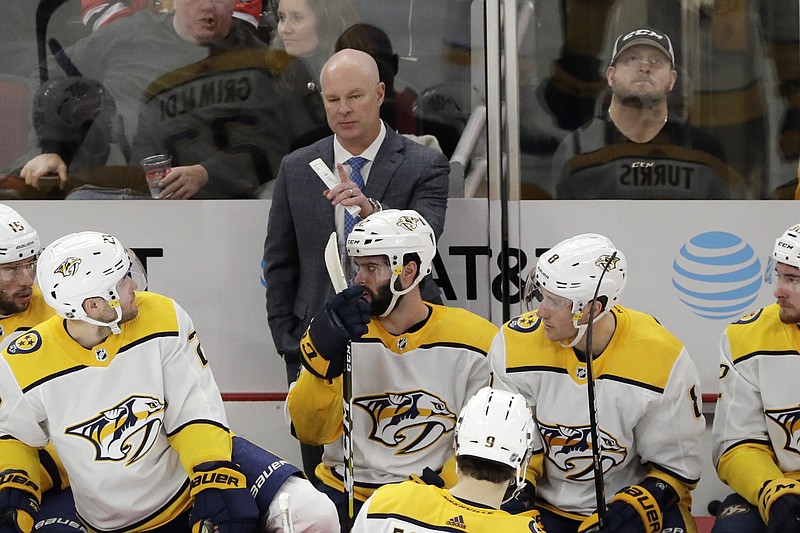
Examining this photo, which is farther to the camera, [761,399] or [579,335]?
[761,399]

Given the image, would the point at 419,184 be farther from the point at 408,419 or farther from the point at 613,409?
the point at 613,409

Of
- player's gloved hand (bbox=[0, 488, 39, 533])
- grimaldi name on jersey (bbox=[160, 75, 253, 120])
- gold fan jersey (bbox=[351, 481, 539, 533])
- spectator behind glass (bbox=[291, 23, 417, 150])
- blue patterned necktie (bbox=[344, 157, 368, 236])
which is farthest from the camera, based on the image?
grimaldi name on jersey (bbox=[160, 75, 253, 120])

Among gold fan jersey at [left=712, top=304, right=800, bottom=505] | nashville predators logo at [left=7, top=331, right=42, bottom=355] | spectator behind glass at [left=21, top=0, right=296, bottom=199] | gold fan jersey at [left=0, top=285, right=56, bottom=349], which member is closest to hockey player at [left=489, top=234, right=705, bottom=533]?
gold fan jersey at [left=712, top=304, right=800, bottom=505]

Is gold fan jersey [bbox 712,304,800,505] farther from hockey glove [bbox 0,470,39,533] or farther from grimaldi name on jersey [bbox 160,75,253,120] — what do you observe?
grimaldi name on jersey [bbox 160,75,253,120]

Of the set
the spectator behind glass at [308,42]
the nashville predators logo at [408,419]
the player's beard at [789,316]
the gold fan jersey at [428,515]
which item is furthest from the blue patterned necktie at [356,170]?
the gold fan jersey at [428,515]

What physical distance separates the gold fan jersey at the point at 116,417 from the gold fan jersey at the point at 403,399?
0.43 m

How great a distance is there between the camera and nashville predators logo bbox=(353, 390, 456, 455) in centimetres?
356

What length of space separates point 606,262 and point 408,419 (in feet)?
2.52

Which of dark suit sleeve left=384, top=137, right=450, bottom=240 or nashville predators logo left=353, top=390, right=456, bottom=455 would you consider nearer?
nashville predators logo left=353, top=390, right=456, bottom=455

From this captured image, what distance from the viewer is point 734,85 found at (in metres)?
4.37

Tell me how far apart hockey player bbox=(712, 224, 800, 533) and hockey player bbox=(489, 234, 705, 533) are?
118 millimetres

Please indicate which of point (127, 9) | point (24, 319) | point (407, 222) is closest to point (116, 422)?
point (24, 319)

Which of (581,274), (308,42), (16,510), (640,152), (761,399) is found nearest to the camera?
(16,510)

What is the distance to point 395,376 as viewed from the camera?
11.8 ft
